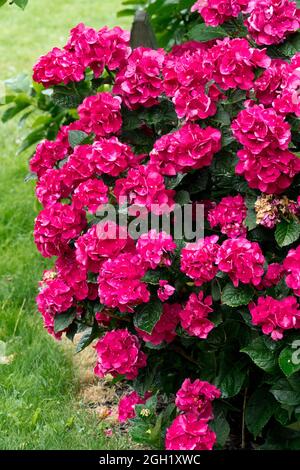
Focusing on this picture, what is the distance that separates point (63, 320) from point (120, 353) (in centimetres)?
21

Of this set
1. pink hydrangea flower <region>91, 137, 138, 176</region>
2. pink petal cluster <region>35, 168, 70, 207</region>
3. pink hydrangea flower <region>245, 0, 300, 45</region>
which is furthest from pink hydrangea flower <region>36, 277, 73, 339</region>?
pink hydrangea flower <region>245, 0, 300, 45</region>

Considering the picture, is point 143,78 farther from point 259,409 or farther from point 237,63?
point 259,409

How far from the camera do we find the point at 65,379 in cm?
316

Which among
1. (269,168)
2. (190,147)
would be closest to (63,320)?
(190,147)

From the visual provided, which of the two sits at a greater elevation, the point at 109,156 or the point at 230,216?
the point at 109,156

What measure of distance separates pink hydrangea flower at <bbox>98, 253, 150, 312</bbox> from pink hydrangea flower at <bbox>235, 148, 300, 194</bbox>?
0.38 meters

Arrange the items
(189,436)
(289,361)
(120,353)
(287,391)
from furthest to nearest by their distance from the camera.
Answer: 1. (120,353)
2. (189,436)
3. (287,391)
4. (289,361)

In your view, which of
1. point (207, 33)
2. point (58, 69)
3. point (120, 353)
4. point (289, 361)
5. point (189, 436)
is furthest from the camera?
point (207, 33)

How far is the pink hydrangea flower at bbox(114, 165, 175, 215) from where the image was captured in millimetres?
2305

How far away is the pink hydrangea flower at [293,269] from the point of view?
2.11 meters

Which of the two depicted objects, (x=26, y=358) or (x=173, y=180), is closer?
Answer: (x=173, y=180)

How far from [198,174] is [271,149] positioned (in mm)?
317

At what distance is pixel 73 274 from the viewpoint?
2.46m

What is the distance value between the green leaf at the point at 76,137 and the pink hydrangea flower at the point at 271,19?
0.59m
